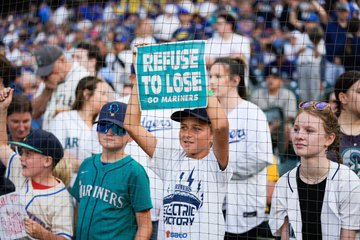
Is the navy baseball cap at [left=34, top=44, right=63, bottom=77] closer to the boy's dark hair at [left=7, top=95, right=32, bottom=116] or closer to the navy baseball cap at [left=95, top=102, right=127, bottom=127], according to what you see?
the boy's dark hair at [left=7, top=95, right=32, bottom=116]

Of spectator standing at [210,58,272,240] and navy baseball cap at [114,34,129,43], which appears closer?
spectator standing at [210,58,272,240]

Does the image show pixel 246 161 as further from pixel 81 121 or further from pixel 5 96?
pixel 5 96

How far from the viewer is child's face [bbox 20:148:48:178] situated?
5.62m

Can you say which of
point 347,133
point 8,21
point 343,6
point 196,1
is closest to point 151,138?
point 347,133

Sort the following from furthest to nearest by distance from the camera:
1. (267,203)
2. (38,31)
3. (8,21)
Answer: (38,31) → (8,21) → (267,203)

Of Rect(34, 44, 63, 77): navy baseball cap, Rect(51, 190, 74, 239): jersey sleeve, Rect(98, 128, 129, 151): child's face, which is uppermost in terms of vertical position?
Rect(34, 44, 63, 77): navy baseball cap

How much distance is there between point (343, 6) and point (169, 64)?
3621 millimetres

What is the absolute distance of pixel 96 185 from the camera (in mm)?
5359

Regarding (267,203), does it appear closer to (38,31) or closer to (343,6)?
(343,6)

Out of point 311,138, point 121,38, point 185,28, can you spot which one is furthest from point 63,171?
point 121,38

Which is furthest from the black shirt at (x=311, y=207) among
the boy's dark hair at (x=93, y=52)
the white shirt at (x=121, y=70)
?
the boy's dark hair at (x=93, y=52)

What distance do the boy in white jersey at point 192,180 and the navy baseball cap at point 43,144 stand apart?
0.71 m

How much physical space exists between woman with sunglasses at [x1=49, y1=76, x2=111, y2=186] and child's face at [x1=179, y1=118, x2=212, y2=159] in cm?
139

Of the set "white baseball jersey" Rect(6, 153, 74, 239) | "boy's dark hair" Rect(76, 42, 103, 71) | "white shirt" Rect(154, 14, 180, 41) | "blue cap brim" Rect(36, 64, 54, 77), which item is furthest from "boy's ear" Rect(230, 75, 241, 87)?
"white shirt" Rect(154, 14, 180, 41)
